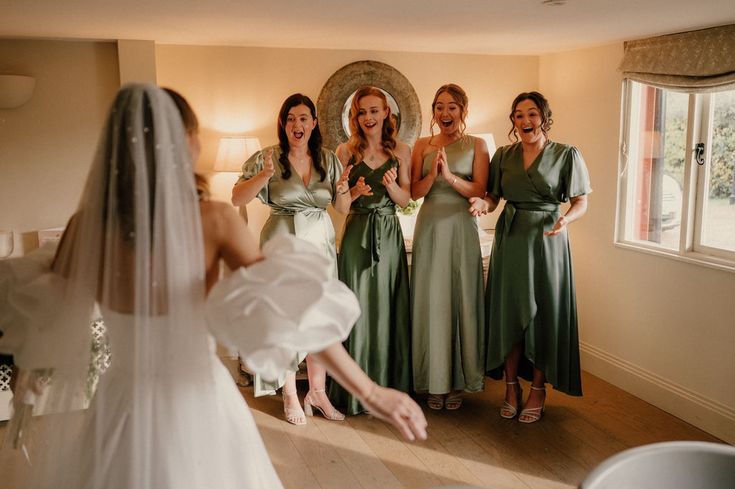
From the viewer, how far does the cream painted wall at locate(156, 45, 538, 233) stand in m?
4.05

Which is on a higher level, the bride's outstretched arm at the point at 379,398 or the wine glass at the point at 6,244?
the wine glass at the point at 6,244

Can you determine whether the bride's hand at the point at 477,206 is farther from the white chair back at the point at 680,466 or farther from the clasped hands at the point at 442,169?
the white chair back at the point at 680,466

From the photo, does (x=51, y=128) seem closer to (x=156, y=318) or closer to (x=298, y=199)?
(x=298, y=199)

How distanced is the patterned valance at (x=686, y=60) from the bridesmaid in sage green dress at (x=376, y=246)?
1.39 metres

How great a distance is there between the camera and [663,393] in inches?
149

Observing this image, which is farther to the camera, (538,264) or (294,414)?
(294,414)

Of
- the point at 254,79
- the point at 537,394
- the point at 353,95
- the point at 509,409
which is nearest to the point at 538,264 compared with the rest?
the point at 537,394

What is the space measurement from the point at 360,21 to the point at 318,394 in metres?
1.95

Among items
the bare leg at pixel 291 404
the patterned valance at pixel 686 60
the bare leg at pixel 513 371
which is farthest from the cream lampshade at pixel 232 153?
the patterned valance at pixel 686 60

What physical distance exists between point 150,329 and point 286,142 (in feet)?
7.02

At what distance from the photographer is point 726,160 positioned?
3.41 m

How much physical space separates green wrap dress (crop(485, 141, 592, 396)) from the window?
649mm

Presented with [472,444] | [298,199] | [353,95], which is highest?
[353,95]

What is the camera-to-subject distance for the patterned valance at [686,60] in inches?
127
